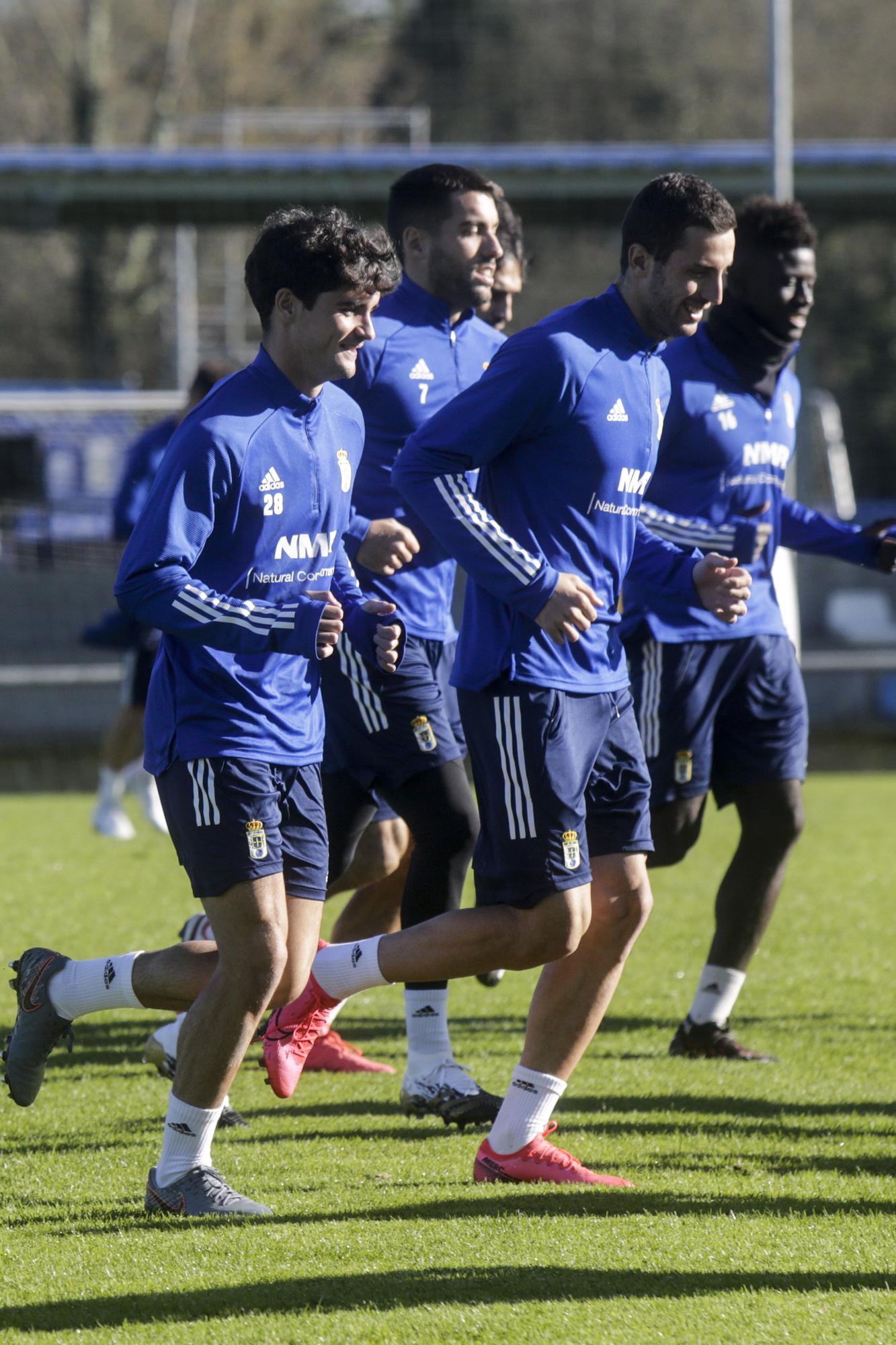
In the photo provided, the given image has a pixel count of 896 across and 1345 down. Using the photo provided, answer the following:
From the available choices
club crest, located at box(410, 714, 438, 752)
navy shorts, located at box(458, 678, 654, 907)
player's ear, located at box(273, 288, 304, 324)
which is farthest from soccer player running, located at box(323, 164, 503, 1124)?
player's ear, located at box(273, 288, 304, 324)

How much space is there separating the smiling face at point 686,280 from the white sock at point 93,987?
186 cm

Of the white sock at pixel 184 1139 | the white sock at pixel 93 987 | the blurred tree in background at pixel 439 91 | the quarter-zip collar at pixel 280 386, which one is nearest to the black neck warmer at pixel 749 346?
the quarter-zip collar at pixel 280 386

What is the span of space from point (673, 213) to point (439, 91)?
27174 millimetres

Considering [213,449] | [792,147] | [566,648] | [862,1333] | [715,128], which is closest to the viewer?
[862,1333]

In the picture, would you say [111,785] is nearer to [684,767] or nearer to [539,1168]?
[684,767]

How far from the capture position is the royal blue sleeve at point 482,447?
148 inches

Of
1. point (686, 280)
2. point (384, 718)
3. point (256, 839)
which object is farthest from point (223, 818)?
point (686, 280)

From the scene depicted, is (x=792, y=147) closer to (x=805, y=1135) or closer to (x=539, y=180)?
(x=539, y=180)

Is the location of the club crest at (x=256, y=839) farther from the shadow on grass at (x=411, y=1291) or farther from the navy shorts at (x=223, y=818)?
the shadow on grass at (x=411, y=1291)

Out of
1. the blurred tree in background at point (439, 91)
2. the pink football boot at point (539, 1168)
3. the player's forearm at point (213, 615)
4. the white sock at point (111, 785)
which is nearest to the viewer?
the player's forearm at point (213, 615)

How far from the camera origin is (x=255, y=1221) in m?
3.65

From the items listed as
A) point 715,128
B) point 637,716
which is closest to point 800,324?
point 637,716

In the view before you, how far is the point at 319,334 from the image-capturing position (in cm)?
375

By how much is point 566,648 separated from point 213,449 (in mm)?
894
